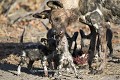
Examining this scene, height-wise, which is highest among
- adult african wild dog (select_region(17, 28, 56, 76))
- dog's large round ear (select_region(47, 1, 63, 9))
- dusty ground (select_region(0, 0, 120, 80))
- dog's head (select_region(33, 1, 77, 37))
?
dog's large round ear (select_region(47, 1, 63, 9))

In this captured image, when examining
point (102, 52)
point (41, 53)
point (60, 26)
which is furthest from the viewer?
point (102, 52)

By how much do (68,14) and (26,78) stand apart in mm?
1497

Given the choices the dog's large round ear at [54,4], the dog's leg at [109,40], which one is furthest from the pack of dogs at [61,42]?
the dog's leg at [109,40]

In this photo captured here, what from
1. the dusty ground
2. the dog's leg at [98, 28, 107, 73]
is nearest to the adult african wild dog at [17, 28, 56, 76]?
the dusty ground

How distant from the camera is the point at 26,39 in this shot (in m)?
15.6

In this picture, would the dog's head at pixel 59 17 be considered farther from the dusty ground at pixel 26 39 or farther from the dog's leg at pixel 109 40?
the dog's leg at pixel 109 40

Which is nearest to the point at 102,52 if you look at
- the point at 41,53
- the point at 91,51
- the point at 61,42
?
the point at 91,51

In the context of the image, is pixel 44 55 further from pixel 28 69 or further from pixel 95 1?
pixel 95 1

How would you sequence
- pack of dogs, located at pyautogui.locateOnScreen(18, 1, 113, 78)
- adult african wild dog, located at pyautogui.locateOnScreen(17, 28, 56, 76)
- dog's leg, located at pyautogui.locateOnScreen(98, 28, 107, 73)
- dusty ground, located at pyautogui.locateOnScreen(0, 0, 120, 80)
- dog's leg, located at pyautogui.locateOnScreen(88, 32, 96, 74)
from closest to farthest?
1. pack of dogs, located at pyautogui.locateOnScreen(18, 1, 113, 78)
2. adult african wild dog, located at pyautogui.locateOnScreen(17, 28, 56, 76)
3. dusty ground, located at pyautogui.locateOnScreen(0, 0, 120, 80)
4. dog's leg, located at pyautogui.locateOnScreen(98, 28, 107, 73)
5. dog's leg, located at pyautogui.locateOnScreen(88, 32, 96, 74)

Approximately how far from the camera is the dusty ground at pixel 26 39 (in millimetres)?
10797

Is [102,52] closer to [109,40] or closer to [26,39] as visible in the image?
[109,40]

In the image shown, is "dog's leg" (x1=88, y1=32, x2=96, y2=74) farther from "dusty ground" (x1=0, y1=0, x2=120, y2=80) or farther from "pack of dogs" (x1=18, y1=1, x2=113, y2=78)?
"dusty ground" (x1=0, y1=0, x2=120, y2=80)

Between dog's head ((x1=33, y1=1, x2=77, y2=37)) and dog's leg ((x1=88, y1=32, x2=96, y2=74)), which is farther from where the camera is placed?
dog's leg ((x1=88, y1=32, x2=96, y2=74))

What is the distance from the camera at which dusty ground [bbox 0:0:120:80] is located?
1080 centimetres
